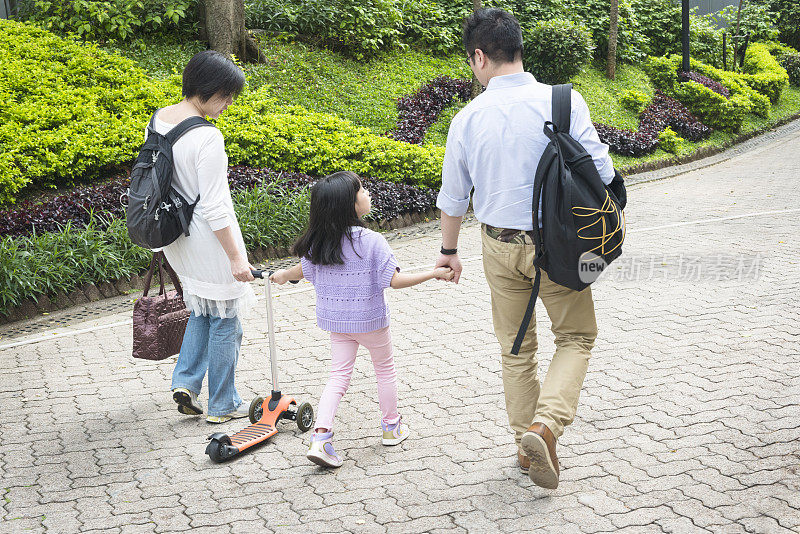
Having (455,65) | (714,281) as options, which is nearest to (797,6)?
(455,65)

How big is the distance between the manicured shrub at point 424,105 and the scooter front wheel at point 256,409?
797 centimetres

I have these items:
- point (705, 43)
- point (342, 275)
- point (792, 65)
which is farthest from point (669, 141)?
point (342, 275)

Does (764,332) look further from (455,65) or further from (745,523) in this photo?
(455,65)

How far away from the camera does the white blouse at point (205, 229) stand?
4.11 metres

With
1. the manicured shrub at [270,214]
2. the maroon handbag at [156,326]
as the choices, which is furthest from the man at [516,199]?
the manicured shrub at [270,214]

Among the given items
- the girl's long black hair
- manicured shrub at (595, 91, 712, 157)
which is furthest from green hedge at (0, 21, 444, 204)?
the girl's long black hair

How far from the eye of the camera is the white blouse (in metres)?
4.11

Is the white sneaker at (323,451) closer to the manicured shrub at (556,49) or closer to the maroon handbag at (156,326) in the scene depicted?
the maroon handbag at (156,326)

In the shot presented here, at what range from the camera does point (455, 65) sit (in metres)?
15.5

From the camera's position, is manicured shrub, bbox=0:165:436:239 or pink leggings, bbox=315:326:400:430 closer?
pink leggings, bbox=315:326:400:430

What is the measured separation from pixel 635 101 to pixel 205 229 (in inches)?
509

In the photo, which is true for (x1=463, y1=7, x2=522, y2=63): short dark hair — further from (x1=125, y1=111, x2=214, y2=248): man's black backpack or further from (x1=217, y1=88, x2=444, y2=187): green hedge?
(x1=217, y1=88, x2=444, y2=187): green hedge

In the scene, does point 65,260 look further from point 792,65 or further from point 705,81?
point 792,65

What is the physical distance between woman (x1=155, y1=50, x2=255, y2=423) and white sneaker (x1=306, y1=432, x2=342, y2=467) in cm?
82
